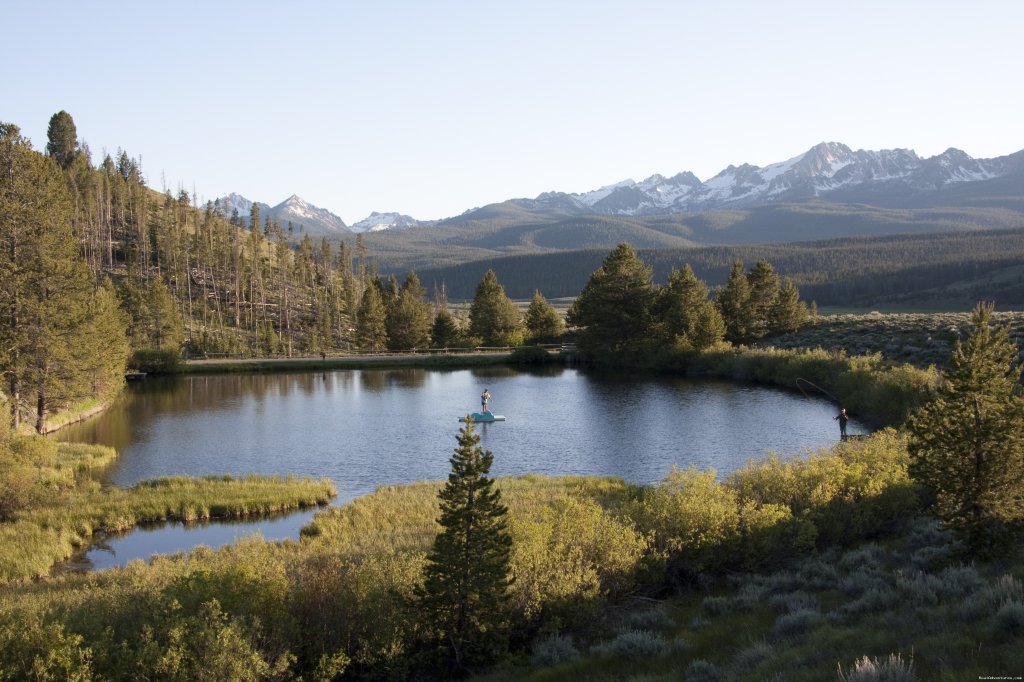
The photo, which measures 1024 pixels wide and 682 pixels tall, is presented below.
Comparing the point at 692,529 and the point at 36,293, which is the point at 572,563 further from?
the point at 36,293

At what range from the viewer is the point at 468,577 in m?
14.2

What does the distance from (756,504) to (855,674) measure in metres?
10.9

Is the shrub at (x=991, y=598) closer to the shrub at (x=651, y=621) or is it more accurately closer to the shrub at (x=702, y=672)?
the shrub at (x=702, y=672)

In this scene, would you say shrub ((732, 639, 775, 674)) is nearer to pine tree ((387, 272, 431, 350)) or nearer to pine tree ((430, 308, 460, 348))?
pine tree ((430, 308, 460, 348))

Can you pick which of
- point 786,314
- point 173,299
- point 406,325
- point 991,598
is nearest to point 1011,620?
point 991,598

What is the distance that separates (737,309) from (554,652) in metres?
77.8

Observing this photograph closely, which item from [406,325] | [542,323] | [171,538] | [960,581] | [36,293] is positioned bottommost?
[171,538]

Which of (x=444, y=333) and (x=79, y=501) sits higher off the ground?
(x=444, y=333)

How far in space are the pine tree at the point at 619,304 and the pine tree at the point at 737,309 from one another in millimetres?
8929

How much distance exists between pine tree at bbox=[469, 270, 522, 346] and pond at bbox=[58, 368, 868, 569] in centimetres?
2804

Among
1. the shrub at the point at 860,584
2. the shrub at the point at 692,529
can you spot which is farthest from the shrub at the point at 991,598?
the shrub at the point at 692,529

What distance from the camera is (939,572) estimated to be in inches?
645

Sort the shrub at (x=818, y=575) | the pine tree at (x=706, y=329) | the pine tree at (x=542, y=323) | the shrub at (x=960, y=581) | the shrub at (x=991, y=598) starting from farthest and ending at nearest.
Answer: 1. the pine tree at (x=542, y=323)
2. the pine tree at (x=706, y=329)
3. the shrub at (x=818, y=575)
4. the shrub at (x=960, y=581)
5. the shrub at (x=991, y=598)

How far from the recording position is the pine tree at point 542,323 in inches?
3986
